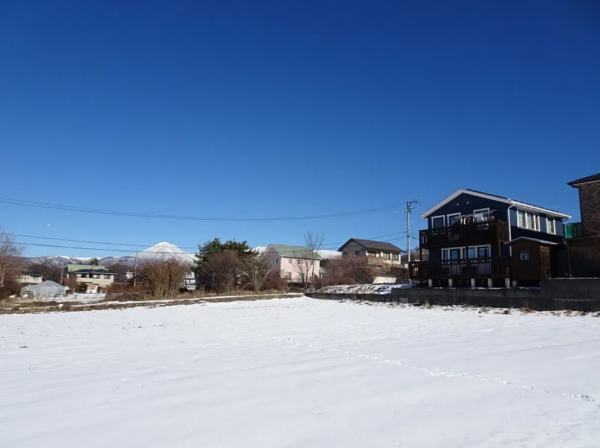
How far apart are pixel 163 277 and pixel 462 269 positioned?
1757 cm

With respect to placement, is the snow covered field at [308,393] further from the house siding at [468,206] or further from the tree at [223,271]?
the tree at [223,271]

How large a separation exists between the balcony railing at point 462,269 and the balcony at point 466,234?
4.96ft

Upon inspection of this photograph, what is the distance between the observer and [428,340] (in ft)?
25.5

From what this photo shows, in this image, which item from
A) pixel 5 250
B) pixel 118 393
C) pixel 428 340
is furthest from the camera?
pixel 5 250

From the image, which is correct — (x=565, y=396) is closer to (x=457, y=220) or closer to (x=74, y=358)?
(x=74, y=358)

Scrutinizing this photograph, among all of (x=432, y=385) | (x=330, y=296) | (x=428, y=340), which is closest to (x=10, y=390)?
(x=432, y=385)

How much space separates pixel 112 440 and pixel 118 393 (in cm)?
137

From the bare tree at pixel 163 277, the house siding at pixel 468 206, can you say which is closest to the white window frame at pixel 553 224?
the house siding at pixel 468 206

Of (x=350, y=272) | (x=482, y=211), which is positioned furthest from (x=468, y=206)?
(x=350, y=272)

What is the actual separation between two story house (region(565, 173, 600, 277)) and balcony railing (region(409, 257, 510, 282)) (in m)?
2.88

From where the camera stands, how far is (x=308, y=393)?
4180mm

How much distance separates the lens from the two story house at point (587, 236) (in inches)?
709

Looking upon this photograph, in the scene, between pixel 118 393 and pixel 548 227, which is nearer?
pixel 118 393

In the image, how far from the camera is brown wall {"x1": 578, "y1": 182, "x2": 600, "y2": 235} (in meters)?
19.7
